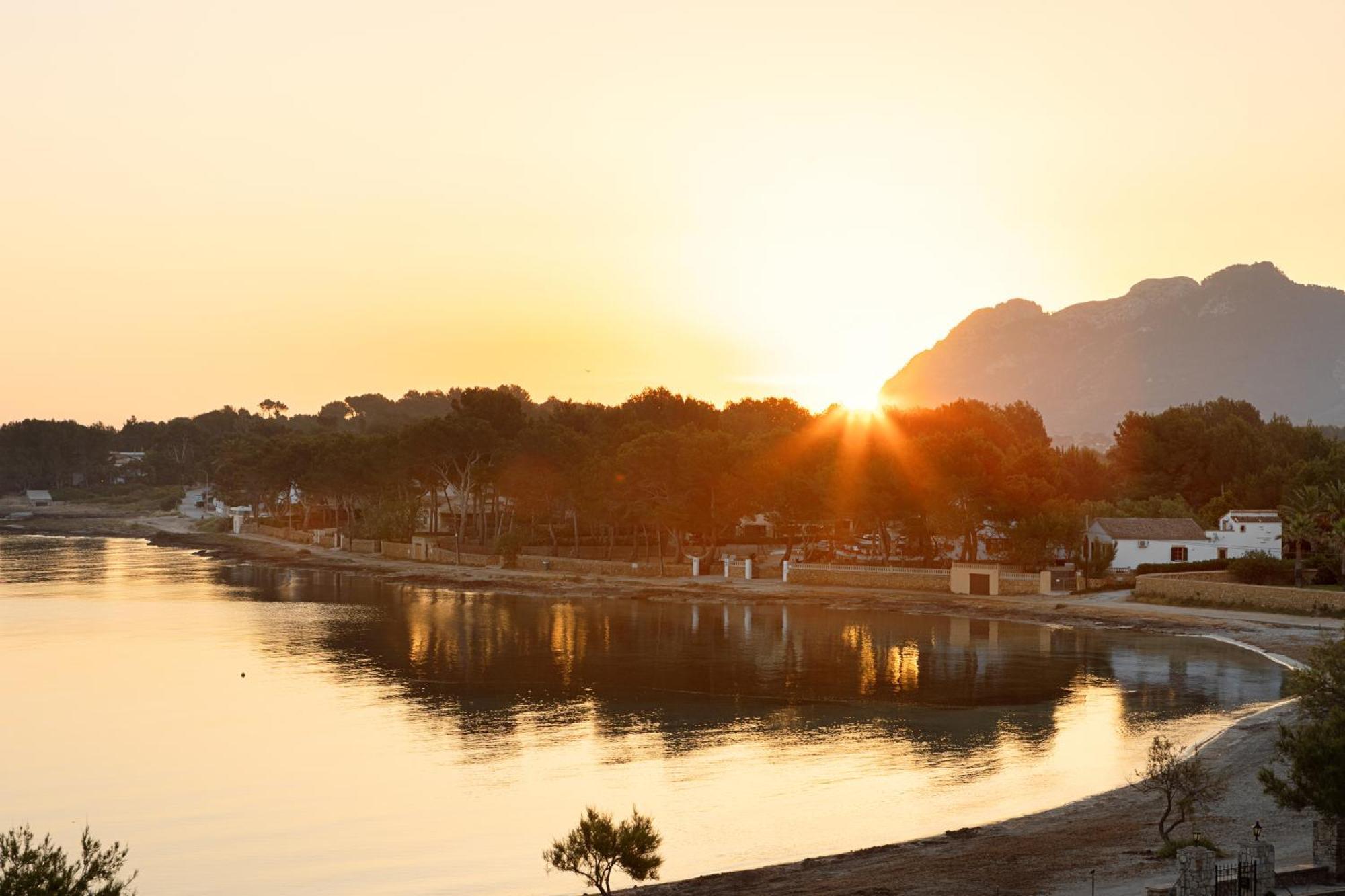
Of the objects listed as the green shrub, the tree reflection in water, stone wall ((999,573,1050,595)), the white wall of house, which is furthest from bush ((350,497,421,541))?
the green shrub

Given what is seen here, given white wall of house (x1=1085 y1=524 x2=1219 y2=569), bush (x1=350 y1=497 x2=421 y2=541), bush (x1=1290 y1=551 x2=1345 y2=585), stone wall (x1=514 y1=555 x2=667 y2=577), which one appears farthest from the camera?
bush (x1=350 y1=497 x2=421 y2=541)

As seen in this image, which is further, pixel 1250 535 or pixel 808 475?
pixel 808 475

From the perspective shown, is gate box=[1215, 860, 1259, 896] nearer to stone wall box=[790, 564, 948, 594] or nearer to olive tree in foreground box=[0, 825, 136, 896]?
olive tree in foreground box=[0, 825, 136, 896]

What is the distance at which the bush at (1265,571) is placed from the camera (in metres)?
78.1

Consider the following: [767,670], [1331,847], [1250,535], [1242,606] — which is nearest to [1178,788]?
[1331,847]

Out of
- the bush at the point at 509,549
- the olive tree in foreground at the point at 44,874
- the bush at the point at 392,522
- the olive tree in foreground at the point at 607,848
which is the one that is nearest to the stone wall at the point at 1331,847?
the olive tree in foreground at the point at 607,848

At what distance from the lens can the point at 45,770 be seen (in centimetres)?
4122

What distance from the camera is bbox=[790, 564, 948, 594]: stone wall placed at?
92.7m

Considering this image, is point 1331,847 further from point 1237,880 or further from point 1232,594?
point 1232,594

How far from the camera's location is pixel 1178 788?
29.4 meters

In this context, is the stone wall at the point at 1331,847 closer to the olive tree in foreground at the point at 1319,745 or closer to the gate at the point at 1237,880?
the olive tree in foreground at the point at 1319,745

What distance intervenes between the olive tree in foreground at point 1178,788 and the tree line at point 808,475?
185ft

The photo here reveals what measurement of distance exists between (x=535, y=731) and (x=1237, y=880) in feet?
102

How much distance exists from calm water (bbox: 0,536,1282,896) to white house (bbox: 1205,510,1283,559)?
885 inches
